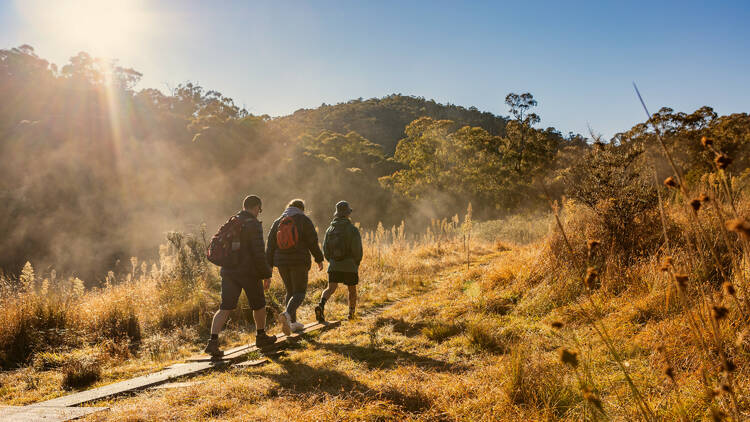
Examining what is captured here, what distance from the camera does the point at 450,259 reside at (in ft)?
39.3

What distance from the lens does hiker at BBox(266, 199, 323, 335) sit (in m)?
5.92

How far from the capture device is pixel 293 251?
19.8ft

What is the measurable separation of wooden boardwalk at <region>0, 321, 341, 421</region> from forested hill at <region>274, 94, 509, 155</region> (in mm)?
48615

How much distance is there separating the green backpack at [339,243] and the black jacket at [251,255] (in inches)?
62.8

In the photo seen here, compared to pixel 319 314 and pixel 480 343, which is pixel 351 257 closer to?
pixel 319 314

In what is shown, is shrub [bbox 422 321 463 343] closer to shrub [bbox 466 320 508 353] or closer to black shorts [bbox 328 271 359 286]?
shrub [bbox 466 320 508 353]

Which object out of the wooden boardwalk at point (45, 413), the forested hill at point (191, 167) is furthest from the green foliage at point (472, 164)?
the wooden boardwalk at point (45, 413)

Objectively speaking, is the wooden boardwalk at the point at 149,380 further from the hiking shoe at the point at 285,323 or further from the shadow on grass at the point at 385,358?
the shadow on grass at the point at 385,358

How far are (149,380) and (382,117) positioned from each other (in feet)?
203

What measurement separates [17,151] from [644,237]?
145 feet

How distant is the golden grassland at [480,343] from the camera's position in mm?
2598

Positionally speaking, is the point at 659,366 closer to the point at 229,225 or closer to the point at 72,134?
the point at 229,225

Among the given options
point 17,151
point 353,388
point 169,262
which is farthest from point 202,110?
point 353,388

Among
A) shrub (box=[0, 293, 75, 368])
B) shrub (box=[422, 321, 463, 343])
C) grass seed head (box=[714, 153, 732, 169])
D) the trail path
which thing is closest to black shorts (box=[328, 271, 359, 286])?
the trail path
